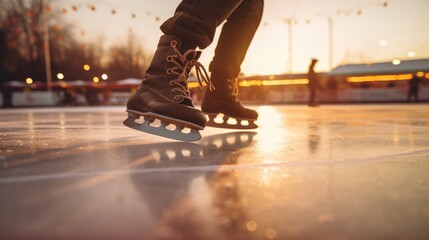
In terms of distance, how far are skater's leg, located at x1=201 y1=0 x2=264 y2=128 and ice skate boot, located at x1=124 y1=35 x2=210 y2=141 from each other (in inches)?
12.8

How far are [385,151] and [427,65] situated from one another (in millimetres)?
23014

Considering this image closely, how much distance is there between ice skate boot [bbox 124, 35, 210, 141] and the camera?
1.03 m

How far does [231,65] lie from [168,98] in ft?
1.91

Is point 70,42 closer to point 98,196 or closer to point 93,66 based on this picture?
point 93,66

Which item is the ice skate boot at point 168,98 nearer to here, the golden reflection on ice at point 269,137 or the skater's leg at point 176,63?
the skater's leg at point 176,63

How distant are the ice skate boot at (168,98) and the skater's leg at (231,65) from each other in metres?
0.32

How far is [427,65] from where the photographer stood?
1930cm

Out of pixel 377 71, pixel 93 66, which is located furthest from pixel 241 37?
pixel 93 66

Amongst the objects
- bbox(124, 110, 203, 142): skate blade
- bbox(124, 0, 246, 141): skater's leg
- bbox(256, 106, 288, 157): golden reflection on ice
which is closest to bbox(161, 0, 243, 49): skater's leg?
bbox(124, 0, 246, 141): skater's leg

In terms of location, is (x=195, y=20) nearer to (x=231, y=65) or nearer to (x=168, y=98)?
(x=168, y=98)

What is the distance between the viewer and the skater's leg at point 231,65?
4.91ft

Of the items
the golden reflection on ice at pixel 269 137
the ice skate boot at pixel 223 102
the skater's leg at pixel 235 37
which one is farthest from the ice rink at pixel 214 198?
the skater's leg at pixel 235 37

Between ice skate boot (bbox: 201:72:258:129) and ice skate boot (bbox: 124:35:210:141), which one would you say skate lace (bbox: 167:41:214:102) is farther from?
ice skate boot (bbox: 201:72:258:129)

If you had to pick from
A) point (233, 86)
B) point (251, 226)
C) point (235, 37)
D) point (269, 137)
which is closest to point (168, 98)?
point (269, 137)
